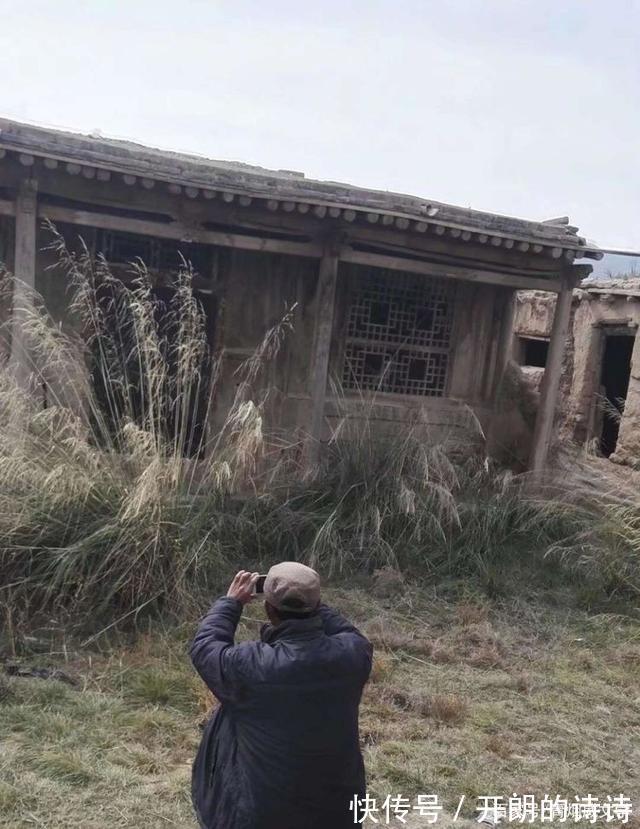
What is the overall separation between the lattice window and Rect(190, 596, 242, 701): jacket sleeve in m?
5.78

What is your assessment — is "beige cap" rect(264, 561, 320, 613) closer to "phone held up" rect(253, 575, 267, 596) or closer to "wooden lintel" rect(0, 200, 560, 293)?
"phone held up" rect(253, 575, 267, 596)

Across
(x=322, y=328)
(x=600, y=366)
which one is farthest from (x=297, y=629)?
(x=600, y=366)

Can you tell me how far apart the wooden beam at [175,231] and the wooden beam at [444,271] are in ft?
1.42

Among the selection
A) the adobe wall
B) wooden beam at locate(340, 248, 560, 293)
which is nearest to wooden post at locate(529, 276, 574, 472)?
wooden beam at locate(340, 248, 560, 293)

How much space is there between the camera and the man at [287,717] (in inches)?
80.9

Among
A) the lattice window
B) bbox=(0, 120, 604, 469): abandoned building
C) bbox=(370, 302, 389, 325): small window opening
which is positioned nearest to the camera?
bbox=(0, 120, 604, 469): abandoned building

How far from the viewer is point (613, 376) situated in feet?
42.2

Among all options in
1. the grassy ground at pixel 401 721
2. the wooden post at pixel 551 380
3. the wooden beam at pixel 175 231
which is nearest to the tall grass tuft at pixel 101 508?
the grassy ground at pixel 401 721

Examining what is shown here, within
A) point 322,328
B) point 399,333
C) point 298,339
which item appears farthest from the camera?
point 399,333

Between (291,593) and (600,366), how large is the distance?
11.2m

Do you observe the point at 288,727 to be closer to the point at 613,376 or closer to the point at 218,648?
the point at 218,648

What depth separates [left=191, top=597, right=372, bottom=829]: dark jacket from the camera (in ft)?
6.73

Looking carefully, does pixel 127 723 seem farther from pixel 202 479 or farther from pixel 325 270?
pixel 325 270

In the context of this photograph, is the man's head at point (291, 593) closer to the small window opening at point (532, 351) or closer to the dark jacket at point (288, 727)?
the dark jacket at point (288, 727)
